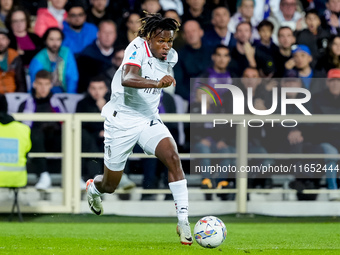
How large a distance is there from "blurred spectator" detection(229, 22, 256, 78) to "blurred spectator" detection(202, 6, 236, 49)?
11 centimetres

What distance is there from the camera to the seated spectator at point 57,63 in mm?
10664

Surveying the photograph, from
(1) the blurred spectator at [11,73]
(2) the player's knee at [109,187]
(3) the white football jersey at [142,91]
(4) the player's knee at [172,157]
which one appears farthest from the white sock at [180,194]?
(1) the blurred spectator at [11,73]

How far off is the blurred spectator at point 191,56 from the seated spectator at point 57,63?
1.55 m

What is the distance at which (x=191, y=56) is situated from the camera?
10.9m

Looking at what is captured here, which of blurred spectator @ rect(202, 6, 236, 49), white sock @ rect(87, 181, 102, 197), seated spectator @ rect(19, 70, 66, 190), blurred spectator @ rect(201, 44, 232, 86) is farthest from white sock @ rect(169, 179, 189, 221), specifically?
blurred spectator @ rect(202, 6, 236, 49)

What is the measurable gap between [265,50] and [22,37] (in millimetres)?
3724

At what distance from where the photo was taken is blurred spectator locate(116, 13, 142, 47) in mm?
10922

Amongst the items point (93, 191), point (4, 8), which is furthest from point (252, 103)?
point (4, 8)

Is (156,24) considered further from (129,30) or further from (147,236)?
(129,30)

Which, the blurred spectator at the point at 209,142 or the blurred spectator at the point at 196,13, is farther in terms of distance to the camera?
the blurred spectator at the point at 196,13

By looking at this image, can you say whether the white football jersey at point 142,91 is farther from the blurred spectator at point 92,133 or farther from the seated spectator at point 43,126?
the seated spectator at point 43,126

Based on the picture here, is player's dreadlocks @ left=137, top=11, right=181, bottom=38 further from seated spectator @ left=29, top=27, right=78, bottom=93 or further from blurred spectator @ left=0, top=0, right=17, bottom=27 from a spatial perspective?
blurred spectator @ left=0, top=0, right=17, bottom=27

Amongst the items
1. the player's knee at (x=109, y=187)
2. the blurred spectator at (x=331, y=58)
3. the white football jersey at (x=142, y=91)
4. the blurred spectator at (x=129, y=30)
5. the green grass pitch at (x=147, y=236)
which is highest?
the blurred spectator at (x=129, y=30)

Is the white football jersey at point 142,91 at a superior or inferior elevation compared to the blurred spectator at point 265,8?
inferior
